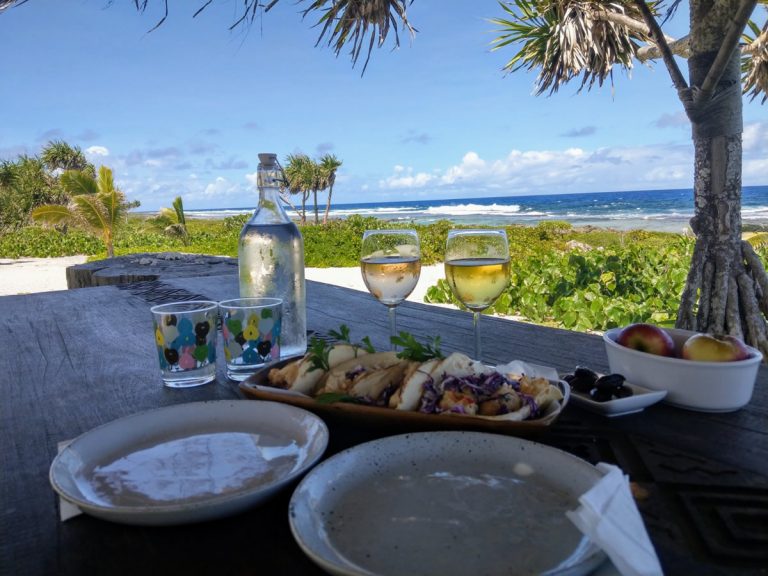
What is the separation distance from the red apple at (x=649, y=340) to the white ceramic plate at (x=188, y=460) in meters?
0.54

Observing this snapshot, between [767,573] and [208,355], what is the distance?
86 cm

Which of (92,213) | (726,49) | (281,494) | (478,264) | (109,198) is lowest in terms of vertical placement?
(281,494)

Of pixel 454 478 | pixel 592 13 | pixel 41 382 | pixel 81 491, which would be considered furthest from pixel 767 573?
pixel 592 13

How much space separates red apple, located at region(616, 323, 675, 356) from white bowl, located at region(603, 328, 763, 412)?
48 millimetres

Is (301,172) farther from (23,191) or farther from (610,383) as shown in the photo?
(610,383)

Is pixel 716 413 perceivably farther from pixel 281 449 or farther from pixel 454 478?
pixel 281 449

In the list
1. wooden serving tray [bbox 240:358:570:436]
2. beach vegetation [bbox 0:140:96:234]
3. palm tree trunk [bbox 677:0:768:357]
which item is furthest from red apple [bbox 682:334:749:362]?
beach vegetation [bbox 0:140:96:234]

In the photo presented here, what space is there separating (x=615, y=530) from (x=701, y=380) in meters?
0.53

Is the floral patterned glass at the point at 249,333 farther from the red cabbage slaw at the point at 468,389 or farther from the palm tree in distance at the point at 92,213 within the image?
the palm tree in distance at the point at 92,213

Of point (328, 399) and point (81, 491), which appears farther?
point (328, 399)

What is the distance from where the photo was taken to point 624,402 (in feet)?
2.48

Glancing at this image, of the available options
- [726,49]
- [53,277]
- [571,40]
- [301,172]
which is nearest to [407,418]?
[726,49]

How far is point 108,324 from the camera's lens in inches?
63.8

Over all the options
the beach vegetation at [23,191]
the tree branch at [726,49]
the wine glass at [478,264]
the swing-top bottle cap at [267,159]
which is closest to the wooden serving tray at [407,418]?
the wine glass at [478,264]
